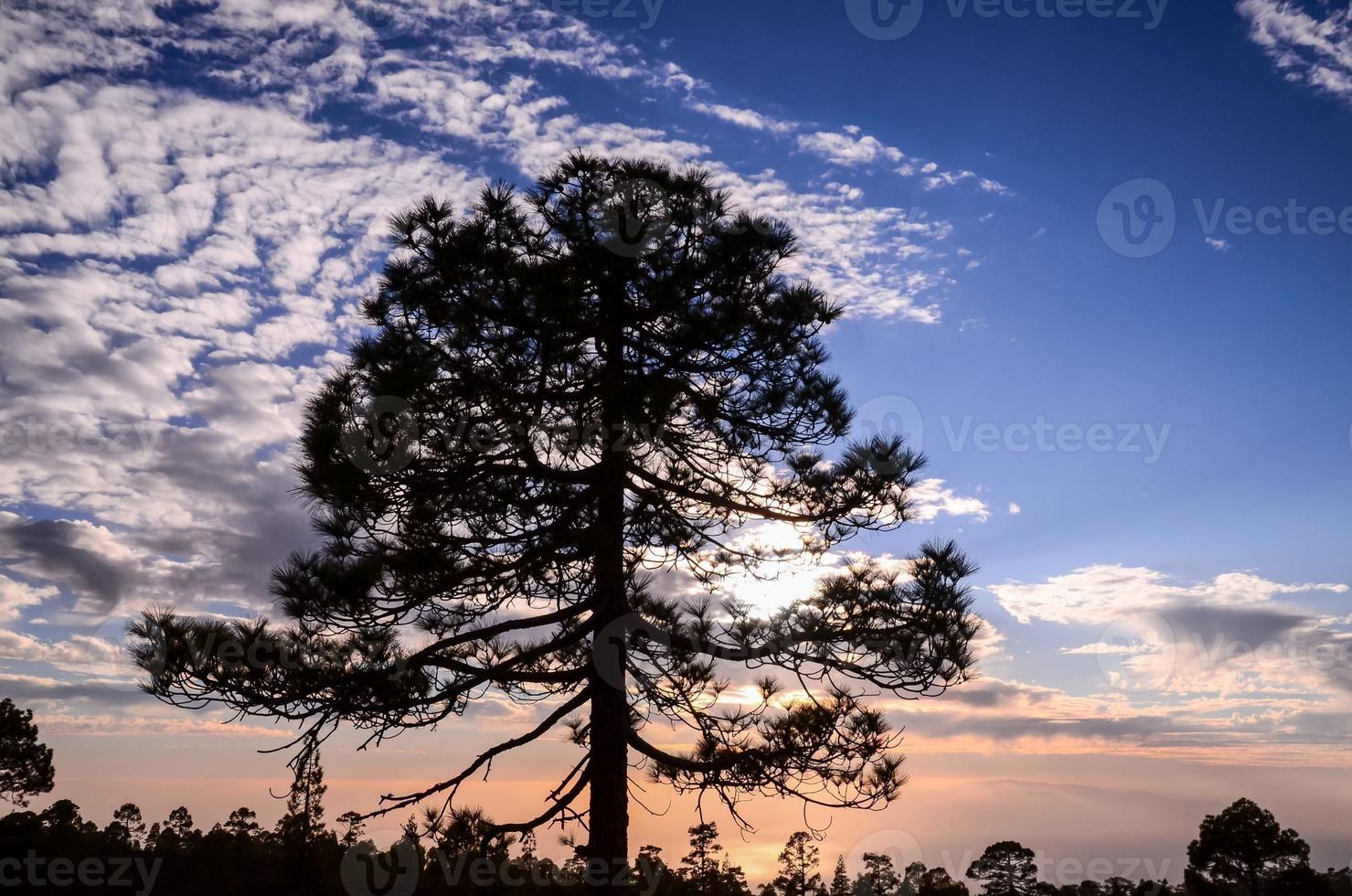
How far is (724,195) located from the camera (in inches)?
349

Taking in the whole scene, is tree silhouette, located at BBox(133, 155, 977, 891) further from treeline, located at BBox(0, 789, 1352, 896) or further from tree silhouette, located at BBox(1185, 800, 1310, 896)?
tree silhouette, located at BBox(1185, 800, 1310, 896)

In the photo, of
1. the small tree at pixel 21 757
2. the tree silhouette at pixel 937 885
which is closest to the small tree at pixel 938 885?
the tree silhouette at pixel 937 885

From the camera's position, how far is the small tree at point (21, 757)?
1836 centimetres

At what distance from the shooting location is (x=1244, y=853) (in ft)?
61.8

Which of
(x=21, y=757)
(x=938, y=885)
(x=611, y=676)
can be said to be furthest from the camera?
(x=21, y=757)

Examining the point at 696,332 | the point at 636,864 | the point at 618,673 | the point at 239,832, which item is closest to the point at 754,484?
the point at 696,332

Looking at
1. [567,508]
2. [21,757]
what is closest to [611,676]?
[567,508]

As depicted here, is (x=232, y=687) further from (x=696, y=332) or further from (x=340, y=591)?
(x=696, y=332)

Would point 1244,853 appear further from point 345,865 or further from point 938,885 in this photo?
point 345,865

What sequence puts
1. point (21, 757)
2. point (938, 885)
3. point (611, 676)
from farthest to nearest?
point (21, 757)
point (938, 885)
point (611, 676)

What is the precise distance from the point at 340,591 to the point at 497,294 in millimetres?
3102

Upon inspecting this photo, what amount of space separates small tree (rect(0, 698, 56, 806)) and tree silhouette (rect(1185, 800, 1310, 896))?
2627 cm

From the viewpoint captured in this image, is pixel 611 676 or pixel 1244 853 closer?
pixel 611 676

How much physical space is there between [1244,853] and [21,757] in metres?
27.6
